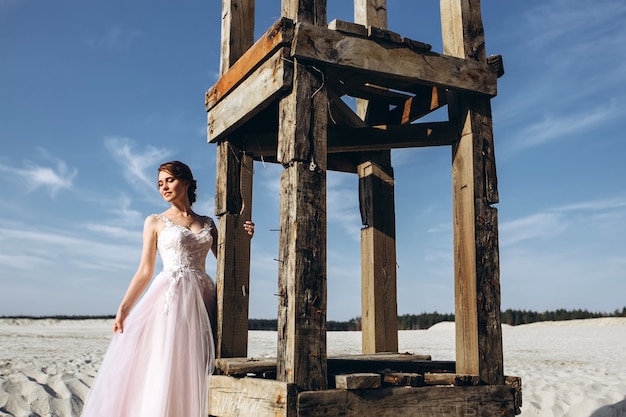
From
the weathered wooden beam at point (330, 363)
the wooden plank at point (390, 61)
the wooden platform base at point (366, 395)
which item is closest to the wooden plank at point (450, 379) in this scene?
the wooden platform base at point (366, 395)

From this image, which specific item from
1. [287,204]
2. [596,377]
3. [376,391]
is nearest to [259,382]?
[376,391]

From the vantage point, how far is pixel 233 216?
15.9 ft

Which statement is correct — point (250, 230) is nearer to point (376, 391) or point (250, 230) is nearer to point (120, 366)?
point (120, 366)

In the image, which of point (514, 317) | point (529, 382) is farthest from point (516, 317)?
point (529, 382)

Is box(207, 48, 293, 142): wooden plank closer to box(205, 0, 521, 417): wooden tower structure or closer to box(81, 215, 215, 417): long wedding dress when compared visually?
box(205, 0, 521, 417): wooden tower structure

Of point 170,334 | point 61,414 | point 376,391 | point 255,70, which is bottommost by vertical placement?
point 61,414

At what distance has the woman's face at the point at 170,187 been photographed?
16.2 feet

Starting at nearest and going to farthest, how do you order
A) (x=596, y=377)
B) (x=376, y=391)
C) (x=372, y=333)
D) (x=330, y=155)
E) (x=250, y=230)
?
(x=376, y=391)
(x=250, y=230)
(x=372, y=333)
(x=330, y=155)
(x=596, y=377)

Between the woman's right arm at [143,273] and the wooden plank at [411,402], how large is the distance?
180 centimetres

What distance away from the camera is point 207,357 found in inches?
178

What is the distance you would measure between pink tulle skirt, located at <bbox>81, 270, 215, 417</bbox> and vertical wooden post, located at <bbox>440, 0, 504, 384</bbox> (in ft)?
6.04

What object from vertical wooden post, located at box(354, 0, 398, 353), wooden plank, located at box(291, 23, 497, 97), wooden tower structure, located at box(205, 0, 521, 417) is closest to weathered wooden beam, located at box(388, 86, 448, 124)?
wooden tower structure, located at box(205, 0, 521, 417)

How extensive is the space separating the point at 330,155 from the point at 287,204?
7.73 ft

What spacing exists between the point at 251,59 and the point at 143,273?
1.80 m
